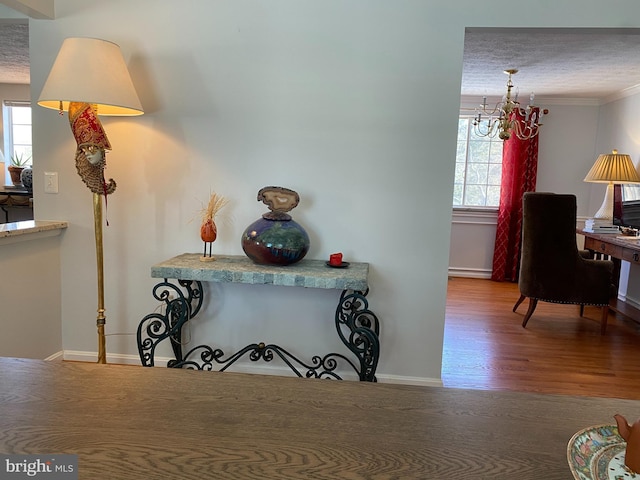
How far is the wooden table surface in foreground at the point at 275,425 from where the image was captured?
0.66 m

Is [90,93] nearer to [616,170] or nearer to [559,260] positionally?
[559,260]

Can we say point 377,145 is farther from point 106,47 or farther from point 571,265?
point 571,265

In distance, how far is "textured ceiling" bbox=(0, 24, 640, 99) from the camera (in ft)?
10.5

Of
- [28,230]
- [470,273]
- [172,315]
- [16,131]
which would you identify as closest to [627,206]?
[470,273]

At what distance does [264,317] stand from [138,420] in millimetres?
1802

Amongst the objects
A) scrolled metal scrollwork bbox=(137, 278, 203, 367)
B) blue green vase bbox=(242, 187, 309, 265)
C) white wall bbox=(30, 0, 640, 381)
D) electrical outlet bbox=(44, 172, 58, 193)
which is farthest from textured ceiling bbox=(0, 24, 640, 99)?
scrolled metal scrollwork bbox=(137, 278, 203, 367)

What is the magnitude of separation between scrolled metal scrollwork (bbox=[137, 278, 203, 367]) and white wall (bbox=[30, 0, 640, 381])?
5.8 inches

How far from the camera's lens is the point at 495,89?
16.7ft

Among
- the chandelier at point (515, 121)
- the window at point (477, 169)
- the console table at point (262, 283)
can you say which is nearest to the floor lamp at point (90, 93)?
the console table at point (262, 283)

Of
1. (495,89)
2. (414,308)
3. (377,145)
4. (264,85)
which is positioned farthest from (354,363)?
(495,89)

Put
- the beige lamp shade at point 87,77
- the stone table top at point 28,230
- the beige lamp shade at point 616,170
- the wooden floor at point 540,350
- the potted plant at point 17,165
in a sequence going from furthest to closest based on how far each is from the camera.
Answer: the potted plant at point 17,165 < the beige lamp shade at point 616,170 < the wooden floor at point 540,350 < the stone table top at point 28,230 < the beige lamp shade at point 87,77

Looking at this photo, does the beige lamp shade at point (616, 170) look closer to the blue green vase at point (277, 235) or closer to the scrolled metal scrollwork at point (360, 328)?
the scrolled metal scrollwork at point (360, 328)

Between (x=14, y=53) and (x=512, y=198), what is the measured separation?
17.7 feet

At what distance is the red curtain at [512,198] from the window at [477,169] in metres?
0.22
